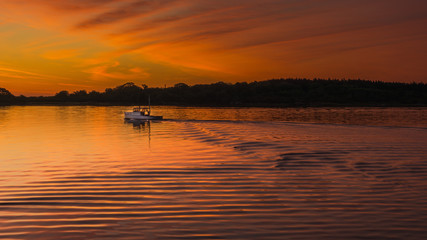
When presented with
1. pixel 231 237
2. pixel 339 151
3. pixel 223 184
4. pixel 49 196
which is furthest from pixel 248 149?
pixel 231 237

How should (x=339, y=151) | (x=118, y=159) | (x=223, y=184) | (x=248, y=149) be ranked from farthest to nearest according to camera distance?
(x=248, y=149) → (x=339, y=151) → (x=118, y=159) → (x=223, y=184)

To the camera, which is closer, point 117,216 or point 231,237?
point 231,237

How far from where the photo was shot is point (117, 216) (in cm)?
1150

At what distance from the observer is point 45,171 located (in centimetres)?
2059

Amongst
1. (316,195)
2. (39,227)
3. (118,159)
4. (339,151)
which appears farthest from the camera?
(339,151)

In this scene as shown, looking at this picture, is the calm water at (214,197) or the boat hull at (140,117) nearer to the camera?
the calm water at (214,197)

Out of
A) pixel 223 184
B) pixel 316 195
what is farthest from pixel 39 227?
pixel 316 195

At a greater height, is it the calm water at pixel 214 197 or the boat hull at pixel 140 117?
the calm water at pixel 214 197

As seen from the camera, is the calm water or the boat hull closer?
the calm water

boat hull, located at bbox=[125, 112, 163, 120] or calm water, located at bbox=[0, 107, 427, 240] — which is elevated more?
calm water, located at bbox=[0, 107, 427, 240]

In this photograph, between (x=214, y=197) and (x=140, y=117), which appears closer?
(x=214, y=197)

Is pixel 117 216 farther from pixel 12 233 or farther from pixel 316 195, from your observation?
pixel 316 195

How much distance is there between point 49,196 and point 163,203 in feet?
14.9

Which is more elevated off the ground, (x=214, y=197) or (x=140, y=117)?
(x=214, y=197)
